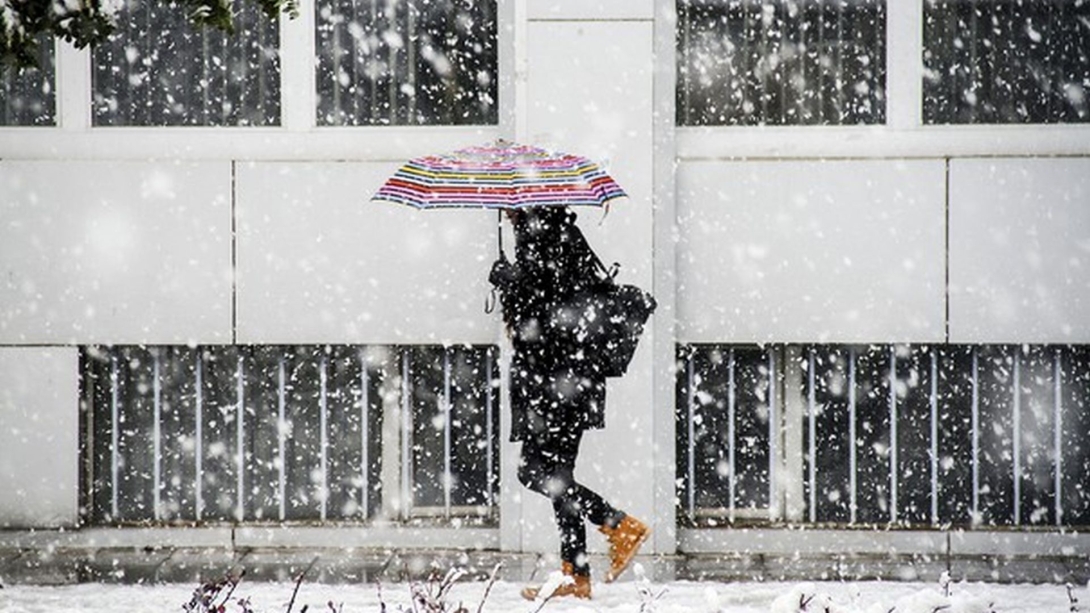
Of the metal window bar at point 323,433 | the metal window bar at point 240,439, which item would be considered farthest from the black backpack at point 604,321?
the metal window bar at point 240,439

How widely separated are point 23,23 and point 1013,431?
6.55 metres

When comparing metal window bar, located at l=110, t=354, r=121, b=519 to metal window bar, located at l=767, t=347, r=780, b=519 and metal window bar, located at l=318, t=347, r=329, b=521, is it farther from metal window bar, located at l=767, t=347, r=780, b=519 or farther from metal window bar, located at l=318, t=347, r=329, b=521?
metal window bar, located at l=767, t=347, r=780, b=519

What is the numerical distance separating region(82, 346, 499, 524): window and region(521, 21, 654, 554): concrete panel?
770 mm

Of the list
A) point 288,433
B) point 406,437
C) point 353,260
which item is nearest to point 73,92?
point 353,260

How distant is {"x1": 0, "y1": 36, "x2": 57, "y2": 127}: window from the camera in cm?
880

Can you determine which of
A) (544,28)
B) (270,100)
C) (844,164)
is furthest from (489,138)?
(844,164)

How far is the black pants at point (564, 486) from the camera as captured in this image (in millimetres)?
7027

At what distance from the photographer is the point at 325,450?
29.2ft

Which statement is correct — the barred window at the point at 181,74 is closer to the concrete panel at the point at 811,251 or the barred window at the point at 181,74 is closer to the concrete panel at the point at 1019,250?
the concrete panel at the point at 811,251

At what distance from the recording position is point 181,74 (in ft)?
29.0

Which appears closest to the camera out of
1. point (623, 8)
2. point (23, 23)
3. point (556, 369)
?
point (23, 23)

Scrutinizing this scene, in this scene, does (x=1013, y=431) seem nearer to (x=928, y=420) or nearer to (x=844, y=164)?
(x=928, y=420)

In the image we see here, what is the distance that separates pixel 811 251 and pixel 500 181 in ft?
8.29

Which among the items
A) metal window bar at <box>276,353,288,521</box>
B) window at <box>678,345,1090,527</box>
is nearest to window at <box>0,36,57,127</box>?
metal window bar at <box>276,353,288,521</box>
